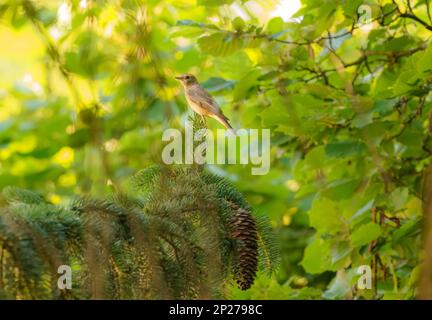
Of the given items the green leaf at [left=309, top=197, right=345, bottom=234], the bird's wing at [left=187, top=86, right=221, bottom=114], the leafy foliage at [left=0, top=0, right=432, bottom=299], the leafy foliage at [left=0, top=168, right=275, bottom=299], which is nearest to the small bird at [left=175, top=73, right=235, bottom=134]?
Result: the bird's wing at [left=187, top=86, right=221, bottom=114]

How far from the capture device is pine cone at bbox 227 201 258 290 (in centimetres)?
170

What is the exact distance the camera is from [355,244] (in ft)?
8.71

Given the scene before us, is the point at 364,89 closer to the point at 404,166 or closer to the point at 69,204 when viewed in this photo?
the point at 404,166

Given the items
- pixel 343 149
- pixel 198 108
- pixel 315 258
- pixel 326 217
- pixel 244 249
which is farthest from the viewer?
pixel 198 108

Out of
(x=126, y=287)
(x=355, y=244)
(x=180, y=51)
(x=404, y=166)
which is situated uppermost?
(x=180, y=51)

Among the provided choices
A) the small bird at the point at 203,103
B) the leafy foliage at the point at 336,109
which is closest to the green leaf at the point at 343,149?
the leafy foliage at the point at 336,109

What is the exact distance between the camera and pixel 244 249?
170 cm

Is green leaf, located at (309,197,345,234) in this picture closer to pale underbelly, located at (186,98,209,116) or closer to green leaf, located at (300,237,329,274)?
green leaf, located at (300,237,329,274)

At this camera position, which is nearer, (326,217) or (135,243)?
(135,243)

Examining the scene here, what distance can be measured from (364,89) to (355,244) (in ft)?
1.79

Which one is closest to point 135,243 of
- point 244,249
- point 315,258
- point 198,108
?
point 244,249

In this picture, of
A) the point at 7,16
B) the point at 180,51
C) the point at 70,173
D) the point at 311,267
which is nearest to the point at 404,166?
the point at 311,267

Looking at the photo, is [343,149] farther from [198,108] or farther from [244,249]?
[244,249]

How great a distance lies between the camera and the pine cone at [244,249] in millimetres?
1696
